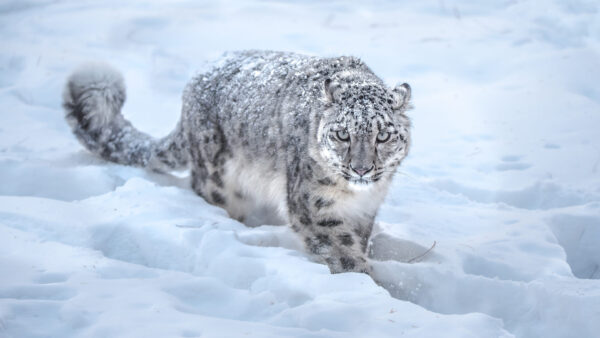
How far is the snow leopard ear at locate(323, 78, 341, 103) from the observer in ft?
13.6

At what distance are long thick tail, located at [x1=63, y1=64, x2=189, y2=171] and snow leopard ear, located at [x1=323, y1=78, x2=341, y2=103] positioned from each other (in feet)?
6.63

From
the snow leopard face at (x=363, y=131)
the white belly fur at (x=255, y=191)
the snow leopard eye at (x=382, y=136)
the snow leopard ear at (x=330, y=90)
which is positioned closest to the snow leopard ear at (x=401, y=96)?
the snow leopard face at (x=363, y=131)

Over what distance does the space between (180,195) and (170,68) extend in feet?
12.8

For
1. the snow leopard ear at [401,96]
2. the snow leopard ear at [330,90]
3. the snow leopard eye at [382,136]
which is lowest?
the snow leopard eye at [382,136]

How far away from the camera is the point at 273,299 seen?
132 inches

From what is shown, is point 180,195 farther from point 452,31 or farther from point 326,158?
point 452,31

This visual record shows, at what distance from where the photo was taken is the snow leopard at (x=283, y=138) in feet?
13.2

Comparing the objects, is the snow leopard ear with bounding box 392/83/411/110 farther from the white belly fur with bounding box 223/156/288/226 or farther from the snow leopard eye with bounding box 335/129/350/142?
the white belly fur with bounding box 223/156/288/226

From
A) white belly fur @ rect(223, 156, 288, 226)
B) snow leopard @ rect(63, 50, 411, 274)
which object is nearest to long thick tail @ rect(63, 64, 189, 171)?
snow leopard @ rect(63, 50, 411, 274)

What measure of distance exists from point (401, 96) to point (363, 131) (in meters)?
0.49

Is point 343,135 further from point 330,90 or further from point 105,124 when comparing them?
point 105,124

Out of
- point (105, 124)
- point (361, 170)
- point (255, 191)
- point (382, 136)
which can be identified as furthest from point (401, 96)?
point (105, 124)

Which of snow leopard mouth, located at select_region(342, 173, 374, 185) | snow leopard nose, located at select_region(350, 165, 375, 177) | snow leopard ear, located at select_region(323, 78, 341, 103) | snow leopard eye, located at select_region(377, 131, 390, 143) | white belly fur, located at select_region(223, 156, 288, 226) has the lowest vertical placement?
white belly fur, located at select_region(223, 156, 288, 226)

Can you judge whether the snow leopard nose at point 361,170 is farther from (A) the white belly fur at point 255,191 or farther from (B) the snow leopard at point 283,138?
(A) the white belly fur at point 255,191
